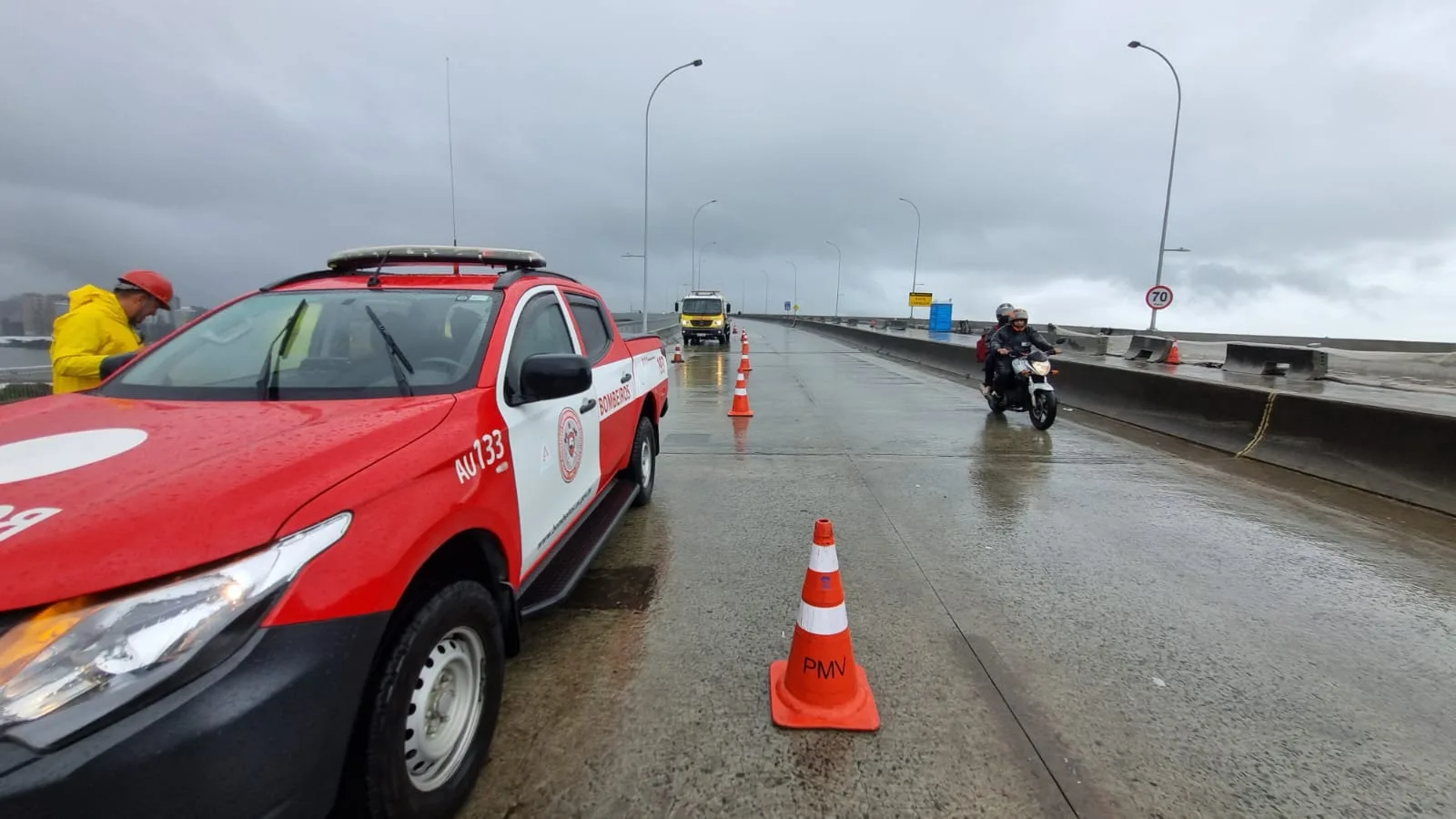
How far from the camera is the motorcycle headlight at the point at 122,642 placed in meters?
1.33

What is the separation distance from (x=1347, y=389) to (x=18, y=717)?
18.1 m

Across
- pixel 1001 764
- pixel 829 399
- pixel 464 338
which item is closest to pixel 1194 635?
pixel 1001 764

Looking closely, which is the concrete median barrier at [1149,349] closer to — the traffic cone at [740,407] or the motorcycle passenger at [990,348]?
the motorcycle passenger at [990,348]

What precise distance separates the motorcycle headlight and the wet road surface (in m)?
1.20

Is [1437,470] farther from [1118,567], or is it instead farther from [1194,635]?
[1194,635]

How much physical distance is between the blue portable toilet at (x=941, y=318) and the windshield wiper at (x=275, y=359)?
166ft

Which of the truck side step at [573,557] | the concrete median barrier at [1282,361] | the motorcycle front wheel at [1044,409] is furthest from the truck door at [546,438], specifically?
the concrete median barrier at [1282,361]

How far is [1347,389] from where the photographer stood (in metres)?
13.5

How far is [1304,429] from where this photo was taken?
7156 mm

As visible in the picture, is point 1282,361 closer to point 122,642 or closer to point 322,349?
point 322,349

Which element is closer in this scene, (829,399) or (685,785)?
(685,785)

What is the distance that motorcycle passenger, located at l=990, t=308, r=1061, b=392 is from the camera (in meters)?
10.3

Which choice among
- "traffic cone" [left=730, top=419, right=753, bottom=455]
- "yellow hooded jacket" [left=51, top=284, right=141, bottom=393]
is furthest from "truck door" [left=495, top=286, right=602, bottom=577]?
"traffic cone" [left=730, top=419, right=753, bottom=455]

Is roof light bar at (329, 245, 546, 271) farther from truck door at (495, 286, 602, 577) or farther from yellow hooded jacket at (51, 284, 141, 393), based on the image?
yellow hooded jacket at (51, 284, 141, 393)
